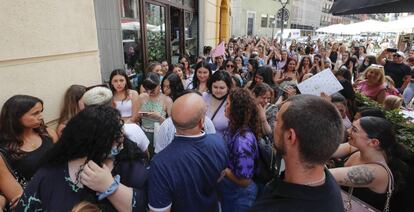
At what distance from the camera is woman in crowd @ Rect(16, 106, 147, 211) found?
1.36 m

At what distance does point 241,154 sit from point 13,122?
1806mm

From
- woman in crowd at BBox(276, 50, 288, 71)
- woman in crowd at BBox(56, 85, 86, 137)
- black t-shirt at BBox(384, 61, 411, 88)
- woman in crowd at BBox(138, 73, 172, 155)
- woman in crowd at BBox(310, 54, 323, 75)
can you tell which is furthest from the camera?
woman in crowd at BBox(276, 50, 288, 71)

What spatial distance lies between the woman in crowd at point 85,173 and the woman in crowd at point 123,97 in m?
1.97

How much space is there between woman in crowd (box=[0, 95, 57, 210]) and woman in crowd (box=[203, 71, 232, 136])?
163 centimetres

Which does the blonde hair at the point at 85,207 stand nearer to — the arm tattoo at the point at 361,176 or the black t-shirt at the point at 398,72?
the arm tattoo at the point at 361,176

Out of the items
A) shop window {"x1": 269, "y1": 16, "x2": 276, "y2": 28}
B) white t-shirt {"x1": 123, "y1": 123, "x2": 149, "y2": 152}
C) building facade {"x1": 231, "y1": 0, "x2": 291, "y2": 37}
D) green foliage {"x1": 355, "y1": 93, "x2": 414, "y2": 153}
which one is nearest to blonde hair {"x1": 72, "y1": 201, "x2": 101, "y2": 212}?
white t-shirt {"x1": 123, "y1": 123, "x2": 149, "y2": 152}

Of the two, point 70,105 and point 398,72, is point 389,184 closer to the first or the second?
point 70,105

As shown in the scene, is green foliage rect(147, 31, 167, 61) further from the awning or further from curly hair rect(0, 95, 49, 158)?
the awning

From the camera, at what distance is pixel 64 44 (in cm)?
290

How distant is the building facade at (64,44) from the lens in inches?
92.0

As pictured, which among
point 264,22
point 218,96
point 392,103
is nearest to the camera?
point 218,96

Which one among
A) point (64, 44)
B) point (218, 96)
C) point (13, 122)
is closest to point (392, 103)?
point (218, 96)

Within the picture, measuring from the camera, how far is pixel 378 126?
211cm

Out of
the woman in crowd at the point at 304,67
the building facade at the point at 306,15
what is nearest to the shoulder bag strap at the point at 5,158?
the woman in crowd at the point at 304,67
